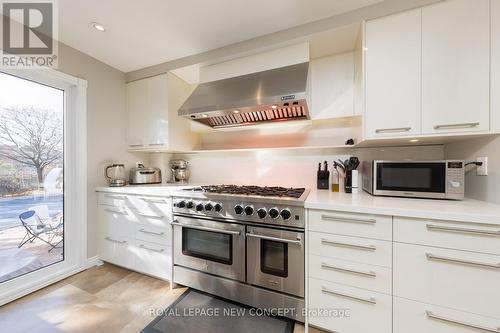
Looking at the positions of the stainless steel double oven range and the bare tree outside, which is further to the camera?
the bare tree outside

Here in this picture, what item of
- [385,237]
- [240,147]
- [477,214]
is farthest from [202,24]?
[477,214]

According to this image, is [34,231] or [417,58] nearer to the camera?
[417,58]

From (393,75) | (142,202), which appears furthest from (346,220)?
(142,202)

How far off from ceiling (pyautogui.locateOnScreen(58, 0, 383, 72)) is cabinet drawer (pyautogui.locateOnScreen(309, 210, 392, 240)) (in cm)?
151

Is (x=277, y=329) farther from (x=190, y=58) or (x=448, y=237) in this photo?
(x=190, y=58)

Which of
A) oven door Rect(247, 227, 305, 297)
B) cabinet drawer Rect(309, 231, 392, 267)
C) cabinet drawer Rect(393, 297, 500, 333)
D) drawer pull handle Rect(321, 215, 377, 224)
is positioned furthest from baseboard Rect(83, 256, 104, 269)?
cabinet drawer Rect(393, 297, 500, 333)

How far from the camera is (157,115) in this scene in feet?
7.55

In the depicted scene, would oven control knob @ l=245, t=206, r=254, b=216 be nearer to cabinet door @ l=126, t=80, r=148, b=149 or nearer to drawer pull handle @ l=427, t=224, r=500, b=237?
drawer pull handle @ l=427, t=224, r=500, b=237

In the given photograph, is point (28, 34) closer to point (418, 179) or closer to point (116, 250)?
point (116, 250)

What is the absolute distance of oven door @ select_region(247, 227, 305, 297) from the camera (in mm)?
1413

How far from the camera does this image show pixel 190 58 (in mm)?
2094

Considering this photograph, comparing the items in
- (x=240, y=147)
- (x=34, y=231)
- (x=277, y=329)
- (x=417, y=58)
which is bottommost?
(x=277, y=329)

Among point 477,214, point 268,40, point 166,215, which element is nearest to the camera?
point 477,214

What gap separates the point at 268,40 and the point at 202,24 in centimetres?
58
